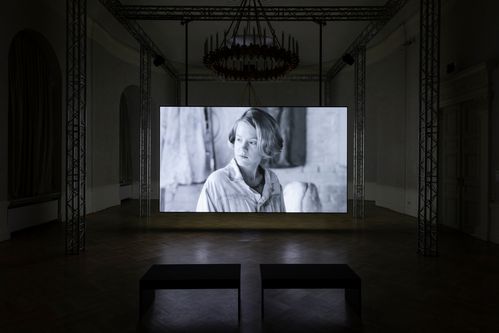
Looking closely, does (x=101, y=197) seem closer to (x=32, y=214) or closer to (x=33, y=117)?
(x=32, y=214)

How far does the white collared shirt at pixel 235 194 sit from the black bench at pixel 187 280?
4.22m

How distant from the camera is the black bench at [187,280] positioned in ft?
11.1

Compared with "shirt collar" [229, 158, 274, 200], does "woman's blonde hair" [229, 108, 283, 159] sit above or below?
above

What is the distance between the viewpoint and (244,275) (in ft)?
16.0

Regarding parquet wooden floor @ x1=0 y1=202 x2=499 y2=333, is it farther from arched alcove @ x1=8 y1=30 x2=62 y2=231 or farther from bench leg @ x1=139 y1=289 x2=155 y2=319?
arched alcove @ x1=8 y1=30 x2=62 y2=231

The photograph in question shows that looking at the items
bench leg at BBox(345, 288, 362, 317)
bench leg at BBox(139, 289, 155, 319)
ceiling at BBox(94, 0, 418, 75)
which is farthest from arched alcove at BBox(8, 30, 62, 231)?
bench leg at BBox(345, 288, 362, 317)

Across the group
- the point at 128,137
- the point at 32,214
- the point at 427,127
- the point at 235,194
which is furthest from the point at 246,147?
the point at 128,137

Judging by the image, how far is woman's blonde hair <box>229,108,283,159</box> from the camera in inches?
318

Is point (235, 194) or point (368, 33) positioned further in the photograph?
point (368, 33)

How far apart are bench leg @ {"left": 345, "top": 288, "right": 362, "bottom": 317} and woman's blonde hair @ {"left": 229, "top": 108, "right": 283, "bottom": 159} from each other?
457 cm

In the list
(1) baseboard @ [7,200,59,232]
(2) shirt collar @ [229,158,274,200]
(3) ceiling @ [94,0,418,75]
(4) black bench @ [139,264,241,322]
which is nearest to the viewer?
(4) black bench @ [139,264,241,322]

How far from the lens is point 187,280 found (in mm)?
3389

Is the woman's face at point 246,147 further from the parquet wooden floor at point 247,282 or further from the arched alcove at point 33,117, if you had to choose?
the arched alcove at point 33,117

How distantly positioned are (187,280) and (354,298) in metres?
1.70
